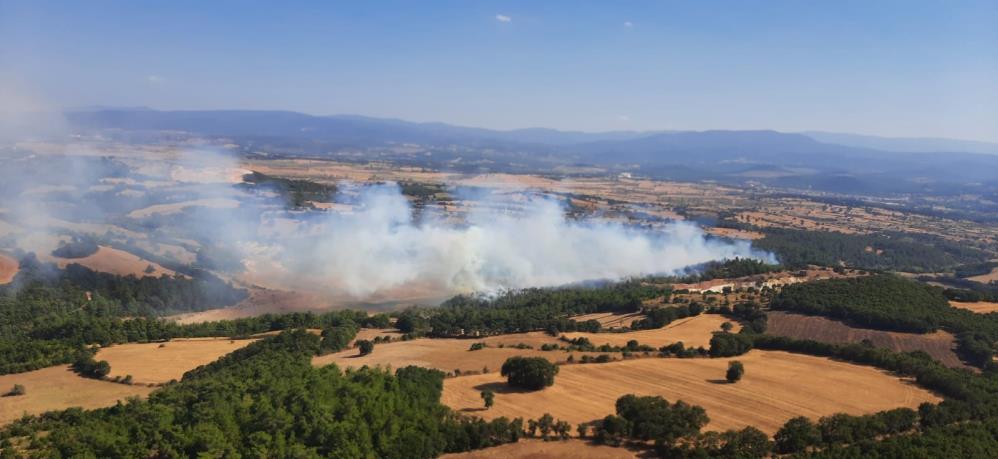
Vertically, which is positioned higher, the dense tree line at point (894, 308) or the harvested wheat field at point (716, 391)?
the dense tree line at point (894, 308)

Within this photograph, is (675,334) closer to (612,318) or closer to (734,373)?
(612,318)

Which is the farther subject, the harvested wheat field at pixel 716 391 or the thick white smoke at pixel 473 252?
the thick white smoke at pixel 473 252

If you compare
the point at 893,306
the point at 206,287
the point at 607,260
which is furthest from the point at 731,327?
the point at 206,287

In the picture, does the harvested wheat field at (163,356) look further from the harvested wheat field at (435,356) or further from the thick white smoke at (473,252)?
the thick white smoke at (473,252)

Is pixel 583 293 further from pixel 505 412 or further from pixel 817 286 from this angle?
pixel 505 412

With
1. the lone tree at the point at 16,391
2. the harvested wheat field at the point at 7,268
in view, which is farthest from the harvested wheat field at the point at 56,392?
the harvested wheat field at the point at 7,268
